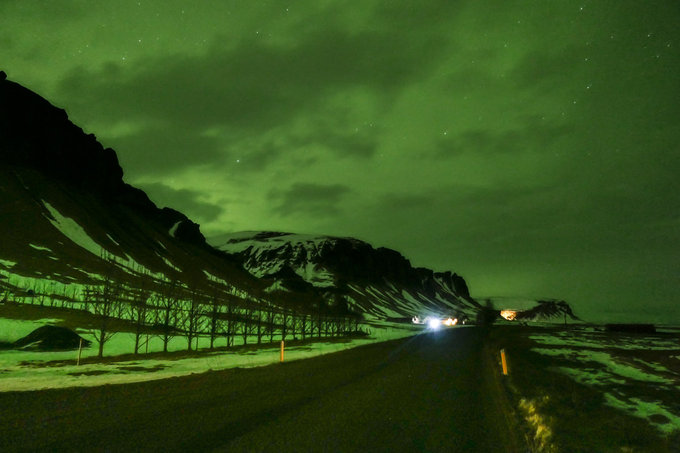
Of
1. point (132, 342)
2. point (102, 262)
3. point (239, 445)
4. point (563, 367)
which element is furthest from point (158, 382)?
point (102, 262)

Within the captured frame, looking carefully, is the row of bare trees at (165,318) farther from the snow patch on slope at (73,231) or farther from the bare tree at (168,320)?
the snow patch on slope at (73,231)

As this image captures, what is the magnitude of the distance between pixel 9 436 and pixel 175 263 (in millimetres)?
154944

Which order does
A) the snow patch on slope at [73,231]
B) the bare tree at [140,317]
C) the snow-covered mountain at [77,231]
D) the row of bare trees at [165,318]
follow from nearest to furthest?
the bare tree at [140,317]
the row of bare trees at [165,318]
the snow-covered mountain at [77,231]
the snow patch on slope at [73,231]

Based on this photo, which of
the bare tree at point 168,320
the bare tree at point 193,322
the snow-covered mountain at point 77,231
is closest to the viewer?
the bare tree at point 168,320

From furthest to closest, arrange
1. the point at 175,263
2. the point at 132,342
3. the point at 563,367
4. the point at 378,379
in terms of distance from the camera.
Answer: the point at 175,263
the point at 132,342
the point at 563,367
the point at 378,379

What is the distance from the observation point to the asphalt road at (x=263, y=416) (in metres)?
8.42

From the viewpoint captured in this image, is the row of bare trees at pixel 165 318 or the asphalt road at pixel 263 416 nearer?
the asphalt road at pixel 263 416

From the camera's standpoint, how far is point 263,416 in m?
10.7

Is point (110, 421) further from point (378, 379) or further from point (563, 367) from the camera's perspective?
point (563, 367)

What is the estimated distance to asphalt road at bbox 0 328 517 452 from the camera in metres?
8.42

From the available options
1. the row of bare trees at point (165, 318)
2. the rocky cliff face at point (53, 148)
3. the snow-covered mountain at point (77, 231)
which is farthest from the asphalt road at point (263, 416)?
the rocky cliff face at point (53, 148)

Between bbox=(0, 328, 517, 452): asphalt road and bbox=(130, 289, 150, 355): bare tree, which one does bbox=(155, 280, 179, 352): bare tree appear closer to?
bbox=(130, 289, 150, 355): bare tree

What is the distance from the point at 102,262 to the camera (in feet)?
390

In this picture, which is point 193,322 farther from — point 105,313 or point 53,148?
point 53,148
